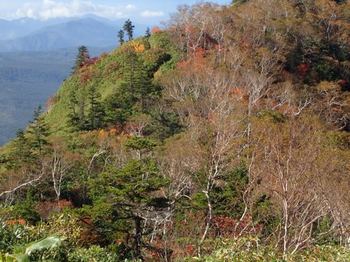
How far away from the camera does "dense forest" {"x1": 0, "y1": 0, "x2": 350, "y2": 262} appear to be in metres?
19.6

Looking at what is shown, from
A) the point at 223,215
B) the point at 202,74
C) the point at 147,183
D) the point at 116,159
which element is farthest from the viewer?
the point at 202,74

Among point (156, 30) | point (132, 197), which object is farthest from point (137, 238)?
point (156, 30)

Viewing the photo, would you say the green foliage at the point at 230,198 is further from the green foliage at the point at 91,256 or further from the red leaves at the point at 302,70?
the red leaves at the point at 302,70

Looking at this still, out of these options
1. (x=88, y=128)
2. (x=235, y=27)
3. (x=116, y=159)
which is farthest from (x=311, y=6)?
(x=116, y=159)

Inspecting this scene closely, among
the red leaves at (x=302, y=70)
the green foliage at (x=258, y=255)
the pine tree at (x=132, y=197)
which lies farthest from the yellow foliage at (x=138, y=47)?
the green foliage at (x=258, y=255)

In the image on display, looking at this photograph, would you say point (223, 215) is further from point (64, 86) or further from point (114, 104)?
point (64, 86)

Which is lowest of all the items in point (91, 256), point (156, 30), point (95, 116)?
Result: point (95, 116)

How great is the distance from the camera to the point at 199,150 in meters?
31.2

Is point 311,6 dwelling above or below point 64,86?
above

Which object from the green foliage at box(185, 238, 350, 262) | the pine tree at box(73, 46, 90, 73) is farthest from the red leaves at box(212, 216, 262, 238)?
the pine tree at box(73, 46, 90, 73)

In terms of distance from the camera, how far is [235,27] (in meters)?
56.6

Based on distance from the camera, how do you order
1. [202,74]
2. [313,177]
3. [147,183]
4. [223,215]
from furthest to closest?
[202,74], [223,215], [313,177], [147,183]

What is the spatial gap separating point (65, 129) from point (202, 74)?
17.7 m

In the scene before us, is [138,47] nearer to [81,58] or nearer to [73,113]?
[81,58]
